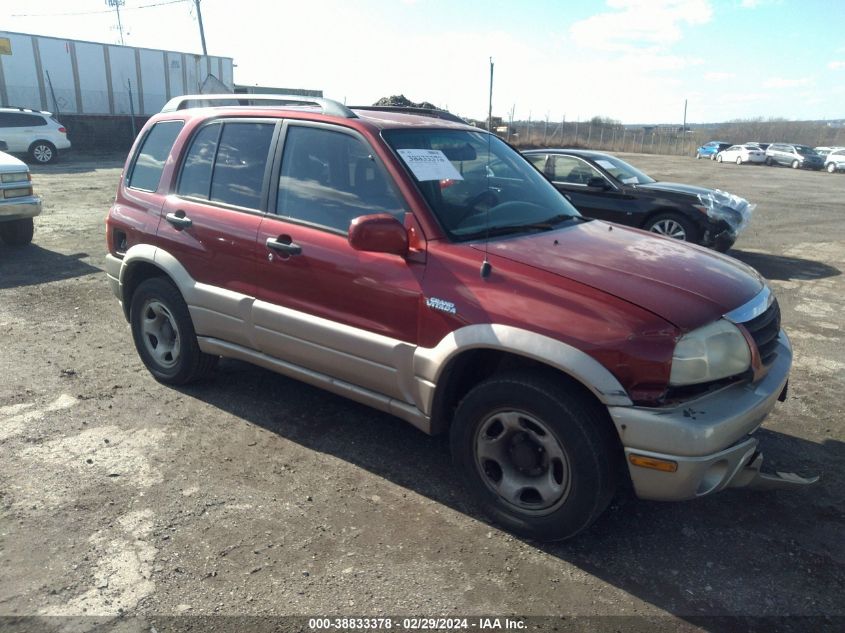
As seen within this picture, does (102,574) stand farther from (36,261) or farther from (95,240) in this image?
(95,240)

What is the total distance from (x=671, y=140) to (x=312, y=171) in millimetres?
57205

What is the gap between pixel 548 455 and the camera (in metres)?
3.01

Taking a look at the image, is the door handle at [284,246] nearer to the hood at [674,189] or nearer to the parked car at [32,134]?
the hood at [674,189]

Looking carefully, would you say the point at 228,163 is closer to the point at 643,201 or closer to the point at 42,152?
the point at 643,201

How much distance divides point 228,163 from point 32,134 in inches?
867

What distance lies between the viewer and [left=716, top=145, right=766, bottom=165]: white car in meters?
40.2

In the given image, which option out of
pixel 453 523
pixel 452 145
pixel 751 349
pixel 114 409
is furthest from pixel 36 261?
pixel 751 349

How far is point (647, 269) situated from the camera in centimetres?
320

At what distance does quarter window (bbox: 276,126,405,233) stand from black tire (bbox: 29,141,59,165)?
22529 mm

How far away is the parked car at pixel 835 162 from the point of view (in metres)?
35.5

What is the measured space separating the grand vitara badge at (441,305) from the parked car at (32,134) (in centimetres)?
2353

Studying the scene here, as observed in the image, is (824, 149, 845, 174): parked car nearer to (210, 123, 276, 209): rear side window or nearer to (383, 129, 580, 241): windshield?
(383, 129, 580, 241): windshield

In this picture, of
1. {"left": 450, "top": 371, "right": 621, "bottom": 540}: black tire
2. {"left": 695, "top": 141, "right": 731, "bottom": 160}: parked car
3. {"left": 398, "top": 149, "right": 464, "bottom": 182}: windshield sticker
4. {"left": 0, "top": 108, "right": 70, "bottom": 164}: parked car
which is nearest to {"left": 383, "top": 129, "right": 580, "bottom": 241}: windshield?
{"left": 398, "top": 149, "right": 464, "bottom": 182}: windshield sticker

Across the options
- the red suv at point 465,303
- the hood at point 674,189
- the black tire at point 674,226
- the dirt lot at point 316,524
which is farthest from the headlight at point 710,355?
the hood at point 674,189
